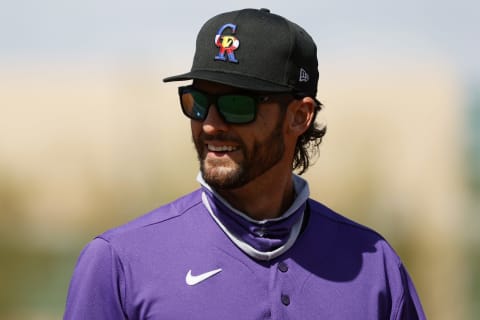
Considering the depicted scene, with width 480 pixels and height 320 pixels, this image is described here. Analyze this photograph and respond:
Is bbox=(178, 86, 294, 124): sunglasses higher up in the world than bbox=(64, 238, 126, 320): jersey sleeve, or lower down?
higher up

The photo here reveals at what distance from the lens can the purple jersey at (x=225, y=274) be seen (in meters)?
3.35

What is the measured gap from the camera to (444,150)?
13.2 meters

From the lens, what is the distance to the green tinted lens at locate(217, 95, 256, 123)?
137 inches

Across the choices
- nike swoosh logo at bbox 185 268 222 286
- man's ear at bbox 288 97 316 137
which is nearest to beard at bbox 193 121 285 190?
man's ear at bbox 288 97 316 137

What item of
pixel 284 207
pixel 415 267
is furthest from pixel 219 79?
pixel 415 267

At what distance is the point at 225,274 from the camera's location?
3.47 m

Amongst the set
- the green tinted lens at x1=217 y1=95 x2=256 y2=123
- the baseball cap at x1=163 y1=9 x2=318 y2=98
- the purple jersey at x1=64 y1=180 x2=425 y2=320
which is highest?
the baseball cap at x1=163 y1=9 x2=318 y2=98

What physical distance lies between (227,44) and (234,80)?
16 centimetres

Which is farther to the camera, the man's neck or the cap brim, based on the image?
the man's neck

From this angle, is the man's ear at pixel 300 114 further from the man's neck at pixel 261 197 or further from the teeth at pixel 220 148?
the teeth at pixel 220 148

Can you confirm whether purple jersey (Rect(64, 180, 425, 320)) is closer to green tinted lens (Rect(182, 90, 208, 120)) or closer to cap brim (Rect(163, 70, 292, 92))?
green tinted lens (Rect(182, 90, 208, 120))

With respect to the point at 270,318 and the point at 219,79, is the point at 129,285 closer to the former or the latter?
the point at 270,318

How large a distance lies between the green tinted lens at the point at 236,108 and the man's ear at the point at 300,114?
0.23 metres

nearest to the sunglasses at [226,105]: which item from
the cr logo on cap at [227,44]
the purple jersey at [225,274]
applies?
the cr logo on cap at [227,44]
